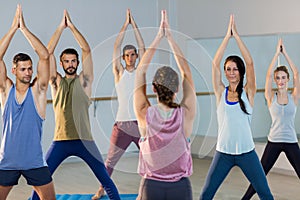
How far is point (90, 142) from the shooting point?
4.75 m

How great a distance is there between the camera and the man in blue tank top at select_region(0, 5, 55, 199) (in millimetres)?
3869

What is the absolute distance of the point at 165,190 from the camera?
2926 millimetres

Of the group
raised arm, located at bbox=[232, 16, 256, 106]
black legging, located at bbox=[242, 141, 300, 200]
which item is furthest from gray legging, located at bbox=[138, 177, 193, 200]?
black legging, located at bbox=[242, 141, 300, 200]

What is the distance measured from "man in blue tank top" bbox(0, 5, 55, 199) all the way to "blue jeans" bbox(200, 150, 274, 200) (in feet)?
3.86

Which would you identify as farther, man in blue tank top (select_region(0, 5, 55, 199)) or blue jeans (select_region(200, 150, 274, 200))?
blue jeans (select_region(200, 150, 274, 200))

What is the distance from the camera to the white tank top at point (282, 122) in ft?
16.8

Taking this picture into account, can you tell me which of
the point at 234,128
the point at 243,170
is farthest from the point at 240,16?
the point at 243,170

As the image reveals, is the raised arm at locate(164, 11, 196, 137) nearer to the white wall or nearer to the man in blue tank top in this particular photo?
the man in blue tank top

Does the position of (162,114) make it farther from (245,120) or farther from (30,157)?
(245,120)

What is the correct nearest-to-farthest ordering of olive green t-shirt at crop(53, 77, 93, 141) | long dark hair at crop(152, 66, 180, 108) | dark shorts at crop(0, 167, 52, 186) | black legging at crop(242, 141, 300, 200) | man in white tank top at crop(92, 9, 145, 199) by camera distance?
long dark hair at crop(152, 66, 180, 108) < dark shorts at crop(0, 167, 52, 186) < olive green t-shirt at crop(53, 77, 93, 141) < black legging at crop(242, 141, 300, 200) < man in white tank top at crop(92, 9, 145, 199)

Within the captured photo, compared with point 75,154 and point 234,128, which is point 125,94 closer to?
point 75,154

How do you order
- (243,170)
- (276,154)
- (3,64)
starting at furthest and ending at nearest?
(276,154) → (243,170) → (3,64)

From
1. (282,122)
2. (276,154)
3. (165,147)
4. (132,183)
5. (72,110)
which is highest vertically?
(165,147)

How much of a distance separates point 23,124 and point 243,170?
162cm
